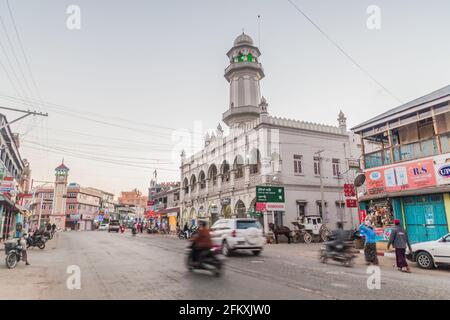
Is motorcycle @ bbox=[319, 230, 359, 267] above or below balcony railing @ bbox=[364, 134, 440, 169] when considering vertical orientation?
below

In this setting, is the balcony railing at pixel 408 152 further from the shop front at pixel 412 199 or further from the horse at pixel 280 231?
the horse at pixel 280 231

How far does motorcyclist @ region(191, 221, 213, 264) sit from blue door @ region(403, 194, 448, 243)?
12.1 metres

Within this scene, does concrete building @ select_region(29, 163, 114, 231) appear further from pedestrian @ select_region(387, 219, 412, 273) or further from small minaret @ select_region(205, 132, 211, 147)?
pedestrian @ select_region(387, 219, 412, 273)

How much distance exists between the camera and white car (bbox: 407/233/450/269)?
35.5 feet

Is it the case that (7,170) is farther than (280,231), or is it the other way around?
(7,170)

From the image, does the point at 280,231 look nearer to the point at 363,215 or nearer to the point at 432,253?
the point at 363,215

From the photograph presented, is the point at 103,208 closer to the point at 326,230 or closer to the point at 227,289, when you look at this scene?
the point at 326,230

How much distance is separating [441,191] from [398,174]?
108 inches

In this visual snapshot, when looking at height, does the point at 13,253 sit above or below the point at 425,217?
below

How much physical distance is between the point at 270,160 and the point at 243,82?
45.6 ft

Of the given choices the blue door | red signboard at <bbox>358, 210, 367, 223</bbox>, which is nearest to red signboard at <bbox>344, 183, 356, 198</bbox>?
red signboard at <bbox>358, 210, 367, 223</bbox>

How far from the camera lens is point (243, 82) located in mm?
38469

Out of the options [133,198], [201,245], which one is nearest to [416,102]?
[201,245]

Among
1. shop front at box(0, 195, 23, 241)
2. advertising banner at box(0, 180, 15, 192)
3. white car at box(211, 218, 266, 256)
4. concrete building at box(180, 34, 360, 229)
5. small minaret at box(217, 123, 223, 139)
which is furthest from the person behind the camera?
small minaret at box(217, 123, 223, 139)
